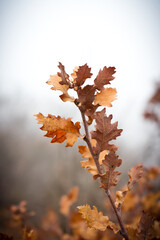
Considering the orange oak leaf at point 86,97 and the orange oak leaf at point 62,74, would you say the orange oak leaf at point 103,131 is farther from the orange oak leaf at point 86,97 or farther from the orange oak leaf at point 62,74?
the orange oak leaf at point 62,74

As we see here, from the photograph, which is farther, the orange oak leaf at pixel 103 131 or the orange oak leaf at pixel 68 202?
the orange oak leaf at pixel 68 202

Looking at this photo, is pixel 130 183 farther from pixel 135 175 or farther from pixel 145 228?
pixel 145 228

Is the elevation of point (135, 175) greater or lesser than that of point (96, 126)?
lesser

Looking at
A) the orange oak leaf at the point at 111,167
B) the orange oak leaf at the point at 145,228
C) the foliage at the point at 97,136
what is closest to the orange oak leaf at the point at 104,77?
the foliage at the point at 97,136

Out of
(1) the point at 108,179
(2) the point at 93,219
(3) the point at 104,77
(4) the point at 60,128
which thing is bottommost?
(2) the point at 93,219

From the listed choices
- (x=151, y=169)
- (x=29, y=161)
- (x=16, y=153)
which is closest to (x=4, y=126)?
(x=16, y=153)

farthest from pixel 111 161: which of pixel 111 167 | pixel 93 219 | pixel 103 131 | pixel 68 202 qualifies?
pixel 68 202

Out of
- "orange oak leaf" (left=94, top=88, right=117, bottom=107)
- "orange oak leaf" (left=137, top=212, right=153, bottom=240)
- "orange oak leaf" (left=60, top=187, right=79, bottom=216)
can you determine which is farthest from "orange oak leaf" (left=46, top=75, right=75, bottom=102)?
"orange oak leaf" (left=60, top=187, right=79, bottom=216)

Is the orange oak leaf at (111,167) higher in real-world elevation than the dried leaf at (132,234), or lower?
higher
